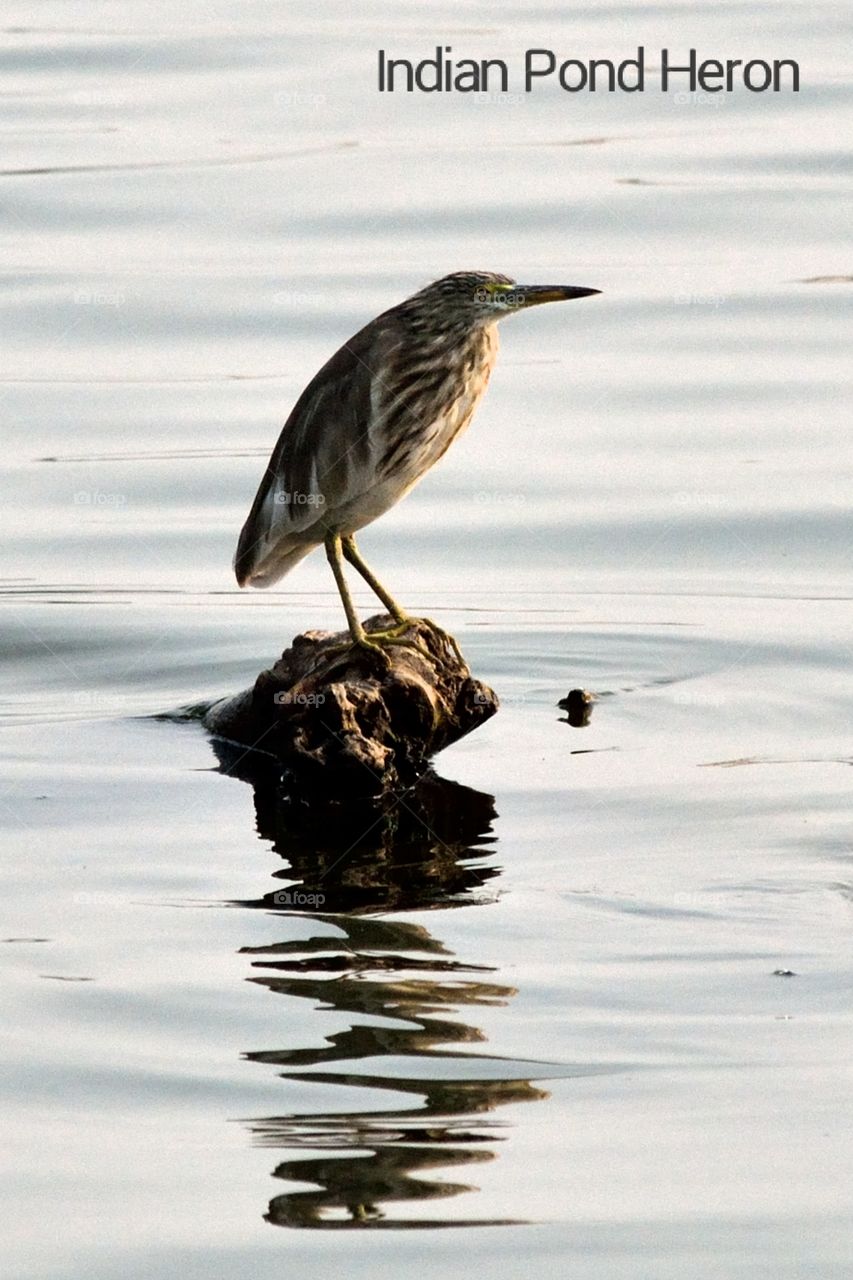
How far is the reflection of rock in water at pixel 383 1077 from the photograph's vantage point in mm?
4586

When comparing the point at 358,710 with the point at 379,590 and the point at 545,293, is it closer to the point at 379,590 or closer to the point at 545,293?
the point at 379,590

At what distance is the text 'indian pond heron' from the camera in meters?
7.90

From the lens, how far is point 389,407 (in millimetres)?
7887

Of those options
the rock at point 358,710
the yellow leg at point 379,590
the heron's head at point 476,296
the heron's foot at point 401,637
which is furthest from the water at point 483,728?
the heron's head at point 476,296

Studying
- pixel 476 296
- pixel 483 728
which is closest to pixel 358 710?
pixel 483 728

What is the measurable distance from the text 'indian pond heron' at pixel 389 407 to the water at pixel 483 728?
865mm

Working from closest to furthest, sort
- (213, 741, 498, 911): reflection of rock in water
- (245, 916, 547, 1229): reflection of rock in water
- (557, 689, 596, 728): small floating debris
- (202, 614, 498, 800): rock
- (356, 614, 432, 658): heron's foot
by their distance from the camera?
(245, 916, 547, 1229): reflection of rock in water → (213, 741, 498, 911): reflection of rock in water → (202, 614, 498, 800): rock → (356, 614, 432, 658): heron's foot → (557, 689, 596, 728): small floating debris

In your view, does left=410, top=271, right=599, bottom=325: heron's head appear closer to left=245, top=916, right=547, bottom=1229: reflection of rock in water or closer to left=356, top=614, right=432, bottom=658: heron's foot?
left=356, top=614, right=432, bottom=658: heron's foot

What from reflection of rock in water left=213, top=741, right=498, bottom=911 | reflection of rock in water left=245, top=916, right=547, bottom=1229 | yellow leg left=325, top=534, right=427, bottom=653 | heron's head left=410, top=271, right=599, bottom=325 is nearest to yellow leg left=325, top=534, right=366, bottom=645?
yellow leg left=325, top=534, right=427, bottom=653

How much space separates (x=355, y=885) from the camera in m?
6.54

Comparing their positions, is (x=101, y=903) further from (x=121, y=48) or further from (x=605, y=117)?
(x=121, y=48)

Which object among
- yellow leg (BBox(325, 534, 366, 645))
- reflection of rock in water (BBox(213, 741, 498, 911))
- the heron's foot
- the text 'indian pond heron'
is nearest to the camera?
reflection of rock in water (BBox(213, 741, 498, 911))

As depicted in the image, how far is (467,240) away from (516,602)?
5.29 metres

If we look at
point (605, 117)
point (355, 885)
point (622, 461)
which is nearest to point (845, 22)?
point (605, 117)
